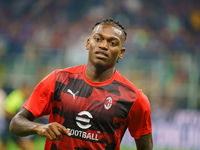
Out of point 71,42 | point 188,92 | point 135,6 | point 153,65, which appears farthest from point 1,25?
point 188,92

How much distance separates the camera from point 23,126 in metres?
2.50

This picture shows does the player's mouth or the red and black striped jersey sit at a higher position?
the player's mouth

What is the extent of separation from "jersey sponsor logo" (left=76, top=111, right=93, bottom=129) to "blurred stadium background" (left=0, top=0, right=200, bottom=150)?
564 cm

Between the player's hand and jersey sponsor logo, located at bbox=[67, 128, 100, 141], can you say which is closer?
the player's hand

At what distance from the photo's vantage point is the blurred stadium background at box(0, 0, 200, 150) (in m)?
9.14

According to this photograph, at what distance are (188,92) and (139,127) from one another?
6.79m

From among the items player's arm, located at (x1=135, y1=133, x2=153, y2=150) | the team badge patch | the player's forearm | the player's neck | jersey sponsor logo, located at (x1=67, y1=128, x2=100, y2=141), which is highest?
the player's neck

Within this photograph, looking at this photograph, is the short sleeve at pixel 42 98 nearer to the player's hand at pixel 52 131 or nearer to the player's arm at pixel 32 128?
the player's arm at pixel 32 128

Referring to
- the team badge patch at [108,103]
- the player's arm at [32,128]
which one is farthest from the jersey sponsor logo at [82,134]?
the player's arm at [32,128]

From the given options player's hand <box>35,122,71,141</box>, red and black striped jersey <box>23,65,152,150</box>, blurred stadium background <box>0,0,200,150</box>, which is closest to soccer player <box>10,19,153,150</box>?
red and black striped jersey <box>23,65,152,150</box>

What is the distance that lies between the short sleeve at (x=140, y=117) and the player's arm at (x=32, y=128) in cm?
84

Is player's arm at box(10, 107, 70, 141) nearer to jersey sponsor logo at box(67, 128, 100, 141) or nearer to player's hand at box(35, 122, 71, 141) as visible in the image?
player's hand at box(35, 122, 71, 141)

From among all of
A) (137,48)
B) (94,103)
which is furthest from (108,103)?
(137,48)

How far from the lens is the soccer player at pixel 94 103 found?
2709 mm
